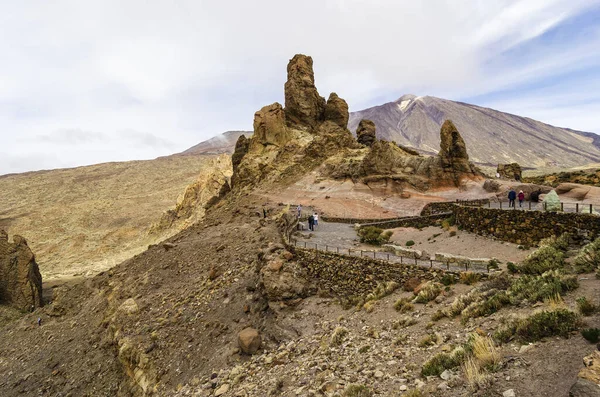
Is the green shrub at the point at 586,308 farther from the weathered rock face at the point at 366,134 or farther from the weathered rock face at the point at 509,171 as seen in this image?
the weathered rock face at the point at 366,134

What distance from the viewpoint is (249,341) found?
11.7 meters

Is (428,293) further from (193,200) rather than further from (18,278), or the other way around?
(193,200)

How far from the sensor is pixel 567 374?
5.04m

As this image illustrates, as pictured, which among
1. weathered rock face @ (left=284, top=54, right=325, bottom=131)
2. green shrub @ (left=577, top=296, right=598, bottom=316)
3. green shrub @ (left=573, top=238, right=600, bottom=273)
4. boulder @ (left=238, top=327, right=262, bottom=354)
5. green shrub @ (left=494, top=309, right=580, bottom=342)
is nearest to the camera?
green shrub @ (left=494, top=309, right=580, bottom=342)

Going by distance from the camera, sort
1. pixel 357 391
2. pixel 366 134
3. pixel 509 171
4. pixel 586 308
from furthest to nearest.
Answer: pixel 366 134
pixel 509 171
pixel 357 391
pixel 586 308

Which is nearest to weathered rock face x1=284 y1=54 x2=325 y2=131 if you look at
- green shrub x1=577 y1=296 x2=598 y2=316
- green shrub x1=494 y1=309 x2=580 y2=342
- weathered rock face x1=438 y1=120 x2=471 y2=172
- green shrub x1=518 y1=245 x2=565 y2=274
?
weathered rock face x1=438 y1=120 x2=471 y2=172

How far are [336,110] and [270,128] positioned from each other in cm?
981

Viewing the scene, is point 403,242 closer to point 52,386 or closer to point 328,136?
point 52,386

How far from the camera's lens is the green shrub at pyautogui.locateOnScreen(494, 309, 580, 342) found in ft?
20.2

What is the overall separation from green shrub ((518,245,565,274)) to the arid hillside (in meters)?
47.5

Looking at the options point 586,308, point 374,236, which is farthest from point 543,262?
point 374,236

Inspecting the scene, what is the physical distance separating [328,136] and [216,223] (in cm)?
1784

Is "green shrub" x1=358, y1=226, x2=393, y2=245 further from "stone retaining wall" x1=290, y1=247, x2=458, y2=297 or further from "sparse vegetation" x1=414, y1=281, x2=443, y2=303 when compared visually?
"sparse vegetation" x1=414, y1=281, x2=443, y2=303

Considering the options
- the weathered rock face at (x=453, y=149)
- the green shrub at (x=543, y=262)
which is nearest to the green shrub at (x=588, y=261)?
the green shrub at (x=543, y=262)
